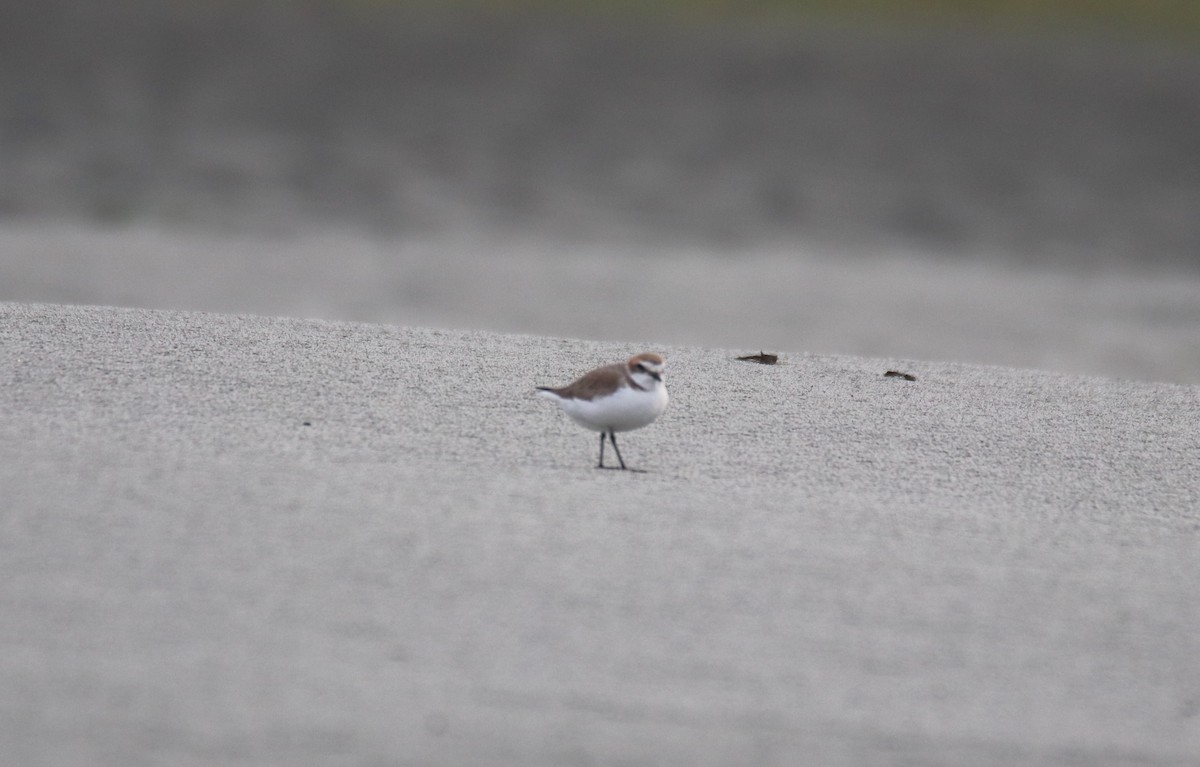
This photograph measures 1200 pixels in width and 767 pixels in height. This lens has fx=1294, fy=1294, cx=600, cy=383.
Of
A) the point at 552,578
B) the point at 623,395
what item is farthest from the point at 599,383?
the point at 552,578

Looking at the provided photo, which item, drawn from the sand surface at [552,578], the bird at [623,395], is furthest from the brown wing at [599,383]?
the sand surface at [552,578]

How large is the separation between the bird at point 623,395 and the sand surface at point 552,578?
23 cm

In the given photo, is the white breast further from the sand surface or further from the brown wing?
the sand surface

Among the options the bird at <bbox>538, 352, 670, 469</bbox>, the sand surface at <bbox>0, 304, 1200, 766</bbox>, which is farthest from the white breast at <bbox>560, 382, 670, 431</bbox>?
the sand surface at <bbox>0, 304, 1200, 766</bbox>

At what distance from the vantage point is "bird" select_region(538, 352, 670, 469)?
487 centimetres

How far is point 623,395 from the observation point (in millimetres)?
4859

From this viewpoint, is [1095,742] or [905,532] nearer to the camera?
[1095,742]

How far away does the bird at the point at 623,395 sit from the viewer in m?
4.87

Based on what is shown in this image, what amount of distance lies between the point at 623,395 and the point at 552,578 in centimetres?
112

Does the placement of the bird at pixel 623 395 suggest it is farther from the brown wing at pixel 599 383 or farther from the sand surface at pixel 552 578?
the sand surface at pixel 552 578

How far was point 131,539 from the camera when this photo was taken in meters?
4.00

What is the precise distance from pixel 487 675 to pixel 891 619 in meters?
1.25

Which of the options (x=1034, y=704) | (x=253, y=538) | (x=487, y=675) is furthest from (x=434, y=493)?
(x=1034, y=704)

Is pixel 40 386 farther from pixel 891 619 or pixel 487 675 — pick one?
pixel 891 619
